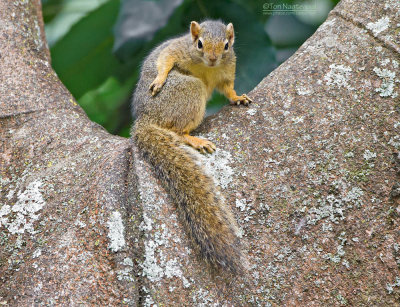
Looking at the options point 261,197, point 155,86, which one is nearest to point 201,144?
point 261,197

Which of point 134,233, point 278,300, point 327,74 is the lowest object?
point 278,300

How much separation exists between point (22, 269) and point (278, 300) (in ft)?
3.11

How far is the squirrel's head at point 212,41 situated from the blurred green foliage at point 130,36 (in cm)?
32

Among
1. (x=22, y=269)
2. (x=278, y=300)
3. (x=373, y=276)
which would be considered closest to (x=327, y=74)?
(x=373, y=276)

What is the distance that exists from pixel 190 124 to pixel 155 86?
34 cm

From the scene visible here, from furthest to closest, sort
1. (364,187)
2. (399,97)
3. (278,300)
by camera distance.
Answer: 1. (399,97)
2. (364,187)
3. (278,300)

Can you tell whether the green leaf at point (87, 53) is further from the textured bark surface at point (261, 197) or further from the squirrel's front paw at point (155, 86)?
the textured bark surface at point (261, 197)

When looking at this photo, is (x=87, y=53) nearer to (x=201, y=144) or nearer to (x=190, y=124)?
(x=190, y=124)

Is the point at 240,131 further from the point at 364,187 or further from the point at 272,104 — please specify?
the point at 364,187

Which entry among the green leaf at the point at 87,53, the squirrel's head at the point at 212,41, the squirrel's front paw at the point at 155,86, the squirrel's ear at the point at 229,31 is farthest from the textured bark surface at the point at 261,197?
the green leaf at the point at 87,53

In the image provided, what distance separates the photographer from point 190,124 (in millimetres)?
2227

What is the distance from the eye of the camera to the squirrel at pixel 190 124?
1.67 metres

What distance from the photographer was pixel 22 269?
1646mm

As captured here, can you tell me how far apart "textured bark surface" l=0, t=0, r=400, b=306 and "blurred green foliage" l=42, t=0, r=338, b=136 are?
0.83 metres
